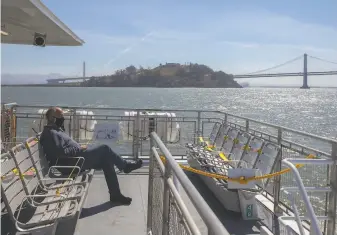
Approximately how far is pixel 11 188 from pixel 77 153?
1555mm

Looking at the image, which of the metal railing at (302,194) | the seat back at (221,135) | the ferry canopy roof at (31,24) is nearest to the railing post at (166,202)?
the metal railing at (302,194)

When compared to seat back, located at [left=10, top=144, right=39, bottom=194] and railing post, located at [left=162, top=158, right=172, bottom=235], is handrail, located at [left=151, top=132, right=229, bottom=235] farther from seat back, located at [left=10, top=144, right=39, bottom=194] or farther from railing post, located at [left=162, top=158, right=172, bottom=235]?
seat back, located at [left=10, top=144, right=39, bottom=194]

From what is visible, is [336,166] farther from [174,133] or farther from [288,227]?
[174,133]

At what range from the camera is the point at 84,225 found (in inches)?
177

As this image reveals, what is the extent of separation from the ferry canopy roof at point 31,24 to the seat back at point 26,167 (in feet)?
3.54

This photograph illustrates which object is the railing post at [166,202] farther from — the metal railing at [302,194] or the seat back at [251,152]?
the seat back at [251,152]

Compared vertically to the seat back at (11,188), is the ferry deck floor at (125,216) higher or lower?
lower

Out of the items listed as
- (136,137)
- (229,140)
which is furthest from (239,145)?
(136,137)

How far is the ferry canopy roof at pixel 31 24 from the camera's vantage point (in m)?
3.90

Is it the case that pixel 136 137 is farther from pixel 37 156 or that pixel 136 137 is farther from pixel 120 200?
pixel 37 156

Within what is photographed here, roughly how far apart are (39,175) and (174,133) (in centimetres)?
493

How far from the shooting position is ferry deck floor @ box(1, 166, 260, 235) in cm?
437

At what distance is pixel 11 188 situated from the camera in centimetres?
352

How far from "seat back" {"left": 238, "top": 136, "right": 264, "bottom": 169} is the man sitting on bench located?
68.8 inches
